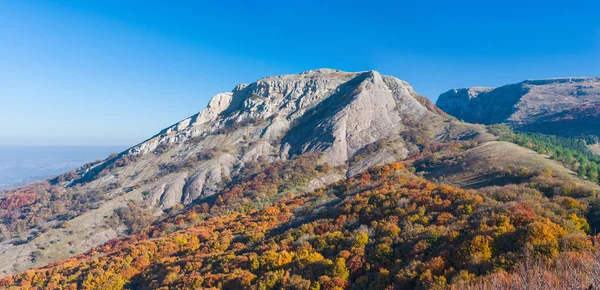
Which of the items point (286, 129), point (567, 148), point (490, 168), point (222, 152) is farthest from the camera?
point (286, 129)

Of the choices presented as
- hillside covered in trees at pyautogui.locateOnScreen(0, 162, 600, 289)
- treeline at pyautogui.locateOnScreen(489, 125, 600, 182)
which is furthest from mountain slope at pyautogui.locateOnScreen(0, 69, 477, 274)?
hillside covered in trees at pyautogui.locateOnScreen(0, 162, 600, 289)

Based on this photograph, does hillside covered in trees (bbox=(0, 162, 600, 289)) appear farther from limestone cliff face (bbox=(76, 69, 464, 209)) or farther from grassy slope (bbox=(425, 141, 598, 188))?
limestone cliff face (bbox=(76, 69, 464, 209))

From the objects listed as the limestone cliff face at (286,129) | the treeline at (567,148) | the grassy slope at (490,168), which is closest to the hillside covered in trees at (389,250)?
the grassy slope at (490,168)

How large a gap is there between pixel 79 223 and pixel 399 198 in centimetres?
8883

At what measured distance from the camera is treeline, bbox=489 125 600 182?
47806mm

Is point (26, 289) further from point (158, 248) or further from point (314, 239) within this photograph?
point (314, 239)

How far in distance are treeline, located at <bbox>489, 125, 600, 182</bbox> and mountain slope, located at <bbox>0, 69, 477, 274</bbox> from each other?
1585 centimetres

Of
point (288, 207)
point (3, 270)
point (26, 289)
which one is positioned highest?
point (288, 207)

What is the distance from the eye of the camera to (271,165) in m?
108

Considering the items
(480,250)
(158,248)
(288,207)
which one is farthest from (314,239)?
(158,248)

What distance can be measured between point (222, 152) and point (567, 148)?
126087 millimetres

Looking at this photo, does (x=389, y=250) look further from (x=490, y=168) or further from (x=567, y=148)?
(x=567, y=148)

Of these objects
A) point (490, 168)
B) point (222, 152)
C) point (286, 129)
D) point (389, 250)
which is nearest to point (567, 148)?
point (490, 168)

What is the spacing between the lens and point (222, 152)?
119 m
